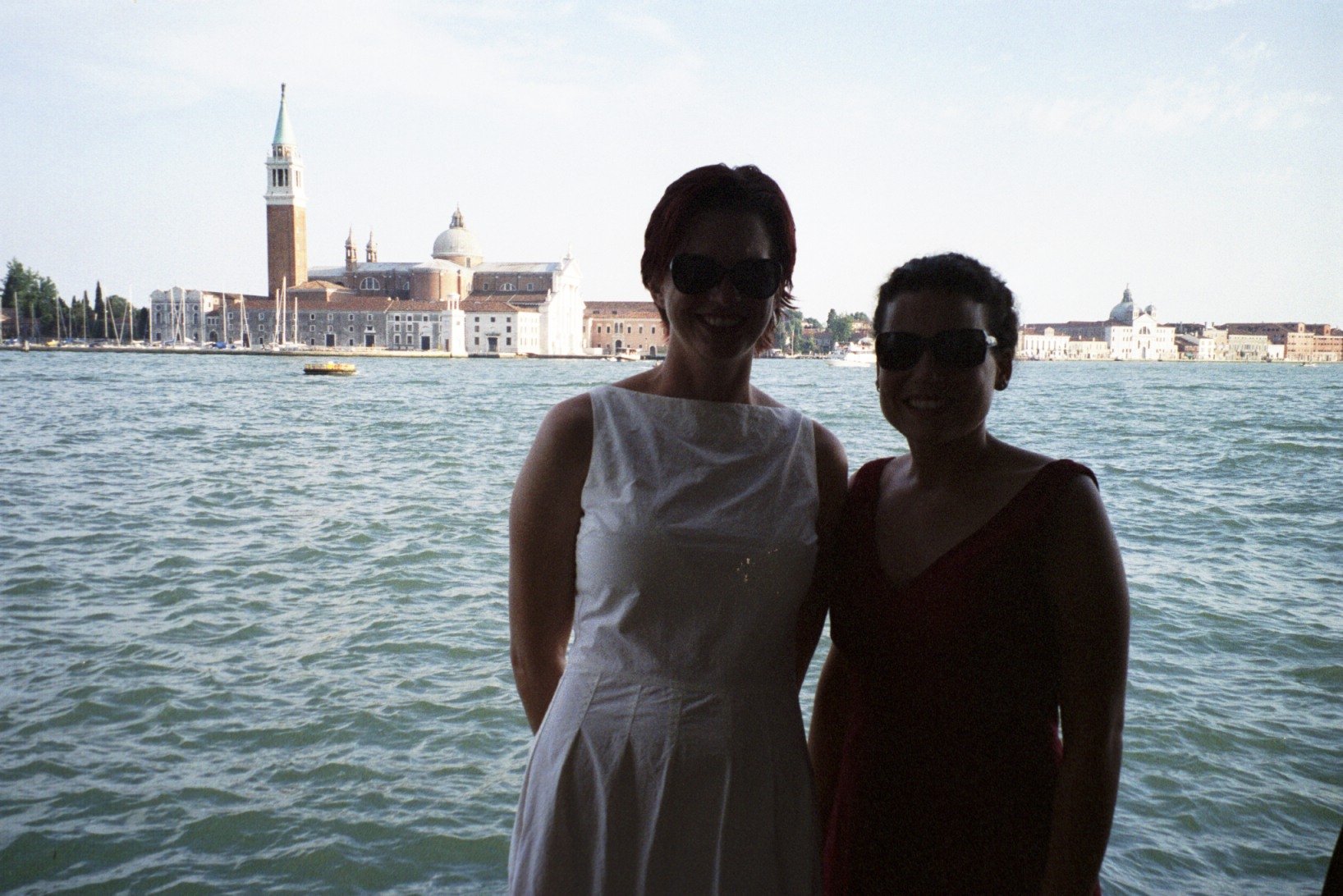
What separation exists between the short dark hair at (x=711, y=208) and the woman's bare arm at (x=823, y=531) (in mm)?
190

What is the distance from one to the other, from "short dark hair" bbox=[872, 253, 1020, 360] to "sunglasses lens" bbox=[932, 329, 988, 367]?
37 millimetres

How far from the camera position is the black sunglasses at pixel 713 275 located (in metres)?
1.05

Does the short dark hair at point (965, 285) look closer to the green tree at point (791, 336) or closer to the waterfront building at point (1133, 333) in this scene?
the green tree at point (791, 336)

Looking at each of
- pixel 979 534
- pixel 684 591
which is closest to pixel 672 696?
pixel 684 591

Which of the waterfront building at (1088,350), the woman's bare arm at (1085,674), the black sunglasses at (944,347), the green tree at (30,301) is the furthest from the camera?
the waterfront building at (1088,350)

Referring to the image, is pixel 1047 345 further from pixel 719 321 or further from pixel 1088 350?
pixel 719 321

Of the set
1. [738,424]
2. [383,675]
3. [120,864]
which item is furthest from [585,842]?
[383,675]

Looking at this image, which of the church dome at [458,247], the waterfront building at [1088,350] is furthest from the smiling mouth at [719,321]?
the waterfront building at [1088,350]

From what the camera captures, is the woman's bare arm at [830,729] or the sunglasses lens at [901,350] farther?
the woman's bare arm at [830,729]

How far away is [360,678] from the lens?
4.41 meters

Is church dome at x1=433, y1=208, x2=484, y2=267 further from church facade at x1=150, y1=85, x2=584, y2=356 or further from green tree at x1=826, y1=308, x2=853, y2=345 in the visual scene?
green tree at x1=826, y1=308, x2=853, y2=345

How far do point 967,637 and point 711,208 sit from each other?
0.49m

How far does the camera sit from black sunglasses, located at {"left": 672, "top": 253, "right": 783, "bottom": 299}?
Result: 1055mm

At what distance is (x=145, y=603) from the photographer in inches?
223
